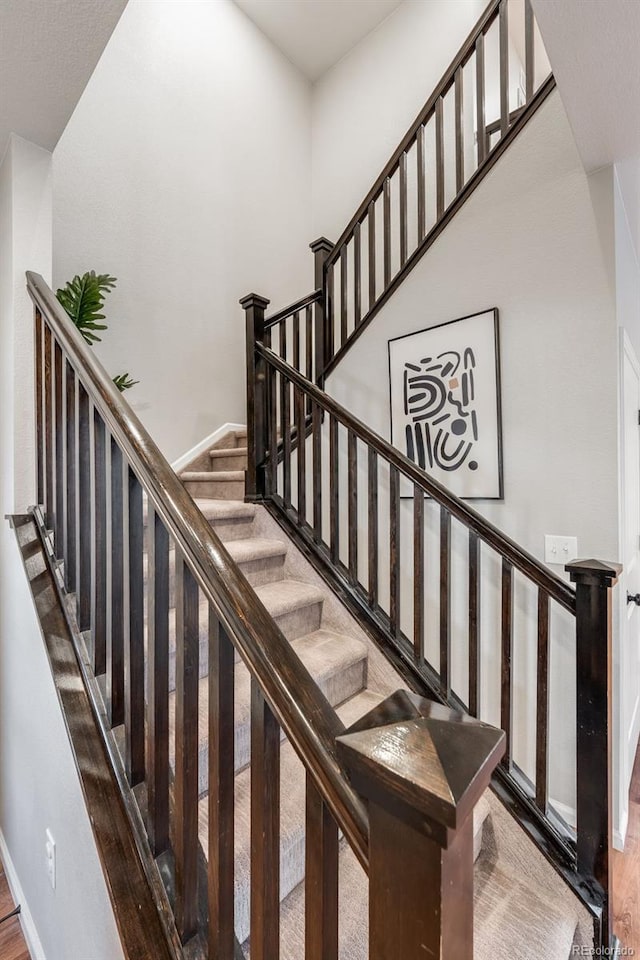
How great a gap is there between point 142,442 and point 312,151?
456 cm

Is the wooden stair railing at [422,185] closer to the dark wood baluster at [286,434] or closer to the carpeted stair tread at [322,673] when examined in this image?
the dark wood baluster at [286,434]

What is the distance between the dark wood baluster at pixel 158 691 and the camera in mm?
1016

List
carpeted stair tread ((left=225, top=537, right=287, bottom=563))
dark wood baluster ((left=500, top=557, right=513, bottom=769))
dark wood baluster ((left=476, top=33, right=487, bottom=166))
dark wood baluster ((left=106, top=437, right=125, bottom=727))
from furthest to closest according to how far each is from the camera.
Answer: dark wood baluster ((left=476, top=33, right=487, bottom=166))
carpeted stair tread ((left=225, top=537, right=287, bottom=563))
dark wood baluster ((left=500, top=557, right=513, bottom=769))
dark wood baluster ((left=106, top=437, right=125, bottom=727))

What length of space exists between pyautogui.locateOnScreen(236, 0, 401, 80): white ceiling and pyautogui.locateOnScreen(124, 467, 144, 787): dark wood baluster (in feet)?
15.1

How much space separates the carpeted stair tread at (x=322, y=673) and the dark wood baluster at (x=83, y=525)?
0.41m

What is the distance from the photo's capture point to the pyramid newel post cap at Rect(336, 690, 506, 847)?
445 millimetres

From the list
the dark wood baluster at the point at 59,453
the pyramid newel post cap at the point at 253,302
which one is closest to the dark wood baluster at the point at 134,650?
the dark wood baluster at the point at 59,453

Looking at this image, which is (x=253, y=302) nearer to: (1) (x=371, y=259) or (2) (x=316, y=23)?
(1) (x=371, y=259)

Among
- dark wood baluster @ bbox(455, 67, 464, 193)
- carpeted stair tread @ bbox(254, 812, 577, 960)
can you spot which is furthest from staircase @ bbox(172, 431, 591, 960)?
dark wood baluster @ bbox(455, 67, 464, 193)

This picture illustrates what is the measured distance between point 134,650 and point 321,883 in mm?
649

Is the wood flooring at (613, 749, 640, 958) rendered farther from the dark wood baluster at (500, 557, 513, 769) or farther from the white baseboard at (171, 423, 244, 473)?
the white baseboard at (171, 423, 244, 473)

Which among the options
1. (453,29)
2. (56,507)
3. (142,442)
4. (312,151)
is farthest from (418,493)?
(312,151)

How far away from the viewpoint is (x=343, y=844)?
1.41 m

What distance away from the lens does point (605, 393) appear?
1.88 metres
